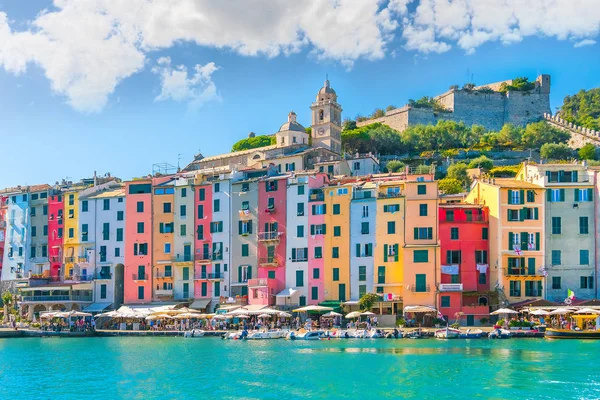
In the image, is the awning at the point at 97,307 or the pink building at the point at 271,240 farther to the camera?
the awning at the point at 97,307

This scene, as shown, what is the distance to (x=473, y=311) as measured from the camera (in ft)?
227

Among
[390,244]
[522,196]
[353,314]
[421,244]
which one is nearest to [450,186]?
[522,196]

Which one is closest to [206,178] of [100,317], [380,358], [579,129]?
[100,317]

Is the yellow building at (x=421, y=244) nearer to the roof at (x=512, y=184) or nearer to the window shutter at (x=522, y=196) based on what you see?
the roof at (x=512, y=184)

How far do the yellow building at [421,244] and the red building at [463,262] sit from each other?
82 cm

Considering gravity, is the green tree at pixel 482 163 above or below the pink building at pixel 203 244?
above

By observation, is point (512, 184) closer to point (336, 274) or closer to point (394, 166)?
point (336, 274)

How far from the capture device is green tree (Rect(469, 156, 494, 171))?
106 metres

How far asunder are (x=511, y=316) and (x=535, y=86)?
87516 mm

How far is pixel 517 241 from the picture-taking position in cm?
7056

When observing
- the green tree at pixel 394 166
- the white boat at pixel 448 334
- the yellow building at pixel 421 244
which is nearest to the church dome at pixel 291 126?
the green tree at pixel 394 166

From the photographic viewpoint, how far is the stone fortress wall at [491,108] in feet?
472

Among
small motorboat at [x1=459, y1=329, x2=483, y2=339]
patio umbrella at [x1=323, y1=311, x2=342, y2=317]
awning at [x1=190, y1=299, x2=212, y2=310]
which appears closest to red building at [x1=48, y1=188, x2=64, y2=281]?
awning at [x1=190, y1=299, x2=212, y2=310]

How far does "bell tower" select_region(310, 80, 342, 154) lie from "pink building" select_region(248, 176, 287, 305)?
31.9 metres
